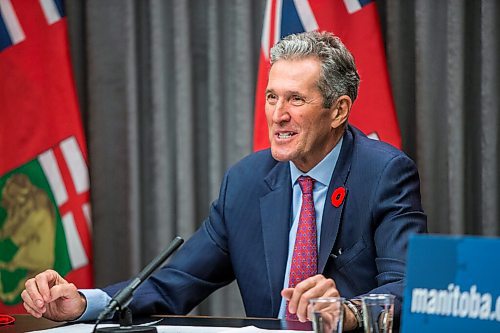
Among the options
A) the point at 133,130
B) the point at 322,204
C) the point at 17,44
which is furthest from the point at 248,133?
the point at 322,204

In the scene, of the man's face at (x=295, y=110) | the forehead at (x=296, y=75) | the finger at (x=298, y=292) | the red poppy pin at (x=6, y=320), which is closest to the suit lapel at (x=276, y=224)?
the man's face at (x=295, y=110)

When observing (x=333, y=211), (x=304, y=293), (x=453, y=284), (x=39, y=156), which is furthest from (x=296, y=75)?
(x=39, y=156)

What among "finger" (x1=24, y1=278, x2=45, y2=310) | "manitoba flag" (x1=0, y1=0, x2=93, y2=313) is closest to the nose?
"finger" (x1=24, y1=278, x2=45, y2=310)

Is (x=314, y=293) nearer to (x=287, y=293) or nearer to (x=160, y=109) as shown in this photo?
(x=287, y=293)

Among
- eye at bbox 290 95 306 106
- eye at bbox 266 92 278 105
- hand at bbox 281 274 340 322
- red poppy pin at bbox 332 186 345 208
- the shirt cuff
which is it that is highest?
eye at bbox 266 92 278 105

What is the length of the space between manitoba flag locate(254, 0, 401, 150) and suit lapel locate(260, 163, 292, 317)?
0.76m

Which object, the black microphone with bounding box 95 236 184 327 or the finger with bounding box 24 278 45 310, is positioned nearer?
the black microphone with bounding box 95 236 184 327

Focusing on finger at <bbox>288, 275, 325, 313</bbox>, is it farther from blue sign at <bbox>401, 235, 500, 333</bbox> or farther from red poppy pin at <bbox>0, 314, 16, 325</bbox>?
red poppy pin at <bbox>0, 314, 16, 325</bbox>

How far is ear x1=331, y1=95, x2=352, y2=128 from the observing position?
8.46ft

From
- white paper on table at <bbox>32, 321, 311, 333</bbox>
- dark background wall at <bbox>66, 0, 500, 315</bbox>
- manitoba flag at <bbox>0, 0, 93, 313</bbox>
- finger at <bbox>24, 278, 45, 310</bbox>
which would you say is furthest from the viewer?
dark background wall at <bbox>66, 0, 500, 315</bbox>

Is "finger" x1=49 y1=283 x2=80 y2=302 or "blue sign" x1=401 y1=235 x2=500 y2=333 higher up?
"blue sign" x1=401 y1=235 x2=500 y2=333

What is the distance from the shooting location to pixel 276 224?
2.52 meters

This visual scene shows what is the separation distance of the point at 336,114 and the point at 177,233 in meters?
1.47

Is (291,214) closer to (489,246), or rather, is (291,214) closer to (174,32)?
(489,246)
